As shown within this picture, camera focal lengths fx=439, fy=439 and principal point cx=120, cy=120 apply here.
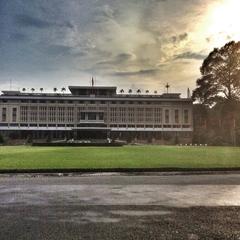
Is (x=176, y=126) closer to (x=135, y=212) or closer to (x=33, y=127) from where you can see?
(x=33, y=127)

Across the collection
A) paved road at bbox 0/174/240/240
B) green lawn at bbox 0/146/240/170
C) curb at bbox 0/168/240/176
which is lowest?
paved road at bbox 0/174/240/240

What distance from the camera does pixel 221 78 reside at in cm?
6475

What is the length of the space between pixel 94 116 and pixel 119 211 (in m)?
105

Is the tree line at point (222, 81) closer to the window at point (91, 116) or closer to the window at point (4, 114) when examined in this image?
the window at point (91, 116)

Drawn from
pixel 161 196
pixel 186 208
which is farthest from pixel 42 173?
pixel 186 208

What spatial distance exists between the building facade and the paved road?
97.2 meters

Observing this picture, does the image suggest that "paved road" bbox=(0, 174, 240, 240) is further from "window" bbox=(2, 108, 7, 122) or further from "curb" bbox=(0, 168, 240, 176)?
"window" bbox=(2, 108, 7, 122)

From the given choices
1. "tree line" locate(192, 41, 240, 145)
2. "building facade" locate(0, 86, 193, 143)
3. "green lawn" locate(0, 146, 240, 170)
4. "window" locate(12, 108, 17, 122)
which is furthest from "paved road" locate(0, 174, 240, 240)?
"window" locate(12, 108, 17, 122)

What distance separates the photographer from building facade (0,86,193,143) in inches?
4412

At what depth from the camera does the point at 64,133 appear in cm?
11300

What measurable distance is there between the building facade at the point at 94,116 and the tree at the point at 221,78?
4659cm

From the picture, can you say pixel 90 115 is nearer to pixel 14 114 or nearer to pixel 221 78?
pixel 14 114

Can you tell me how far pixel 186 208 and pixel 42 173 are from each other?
34.4ft

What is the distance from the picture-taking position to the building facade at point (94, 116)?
112m
